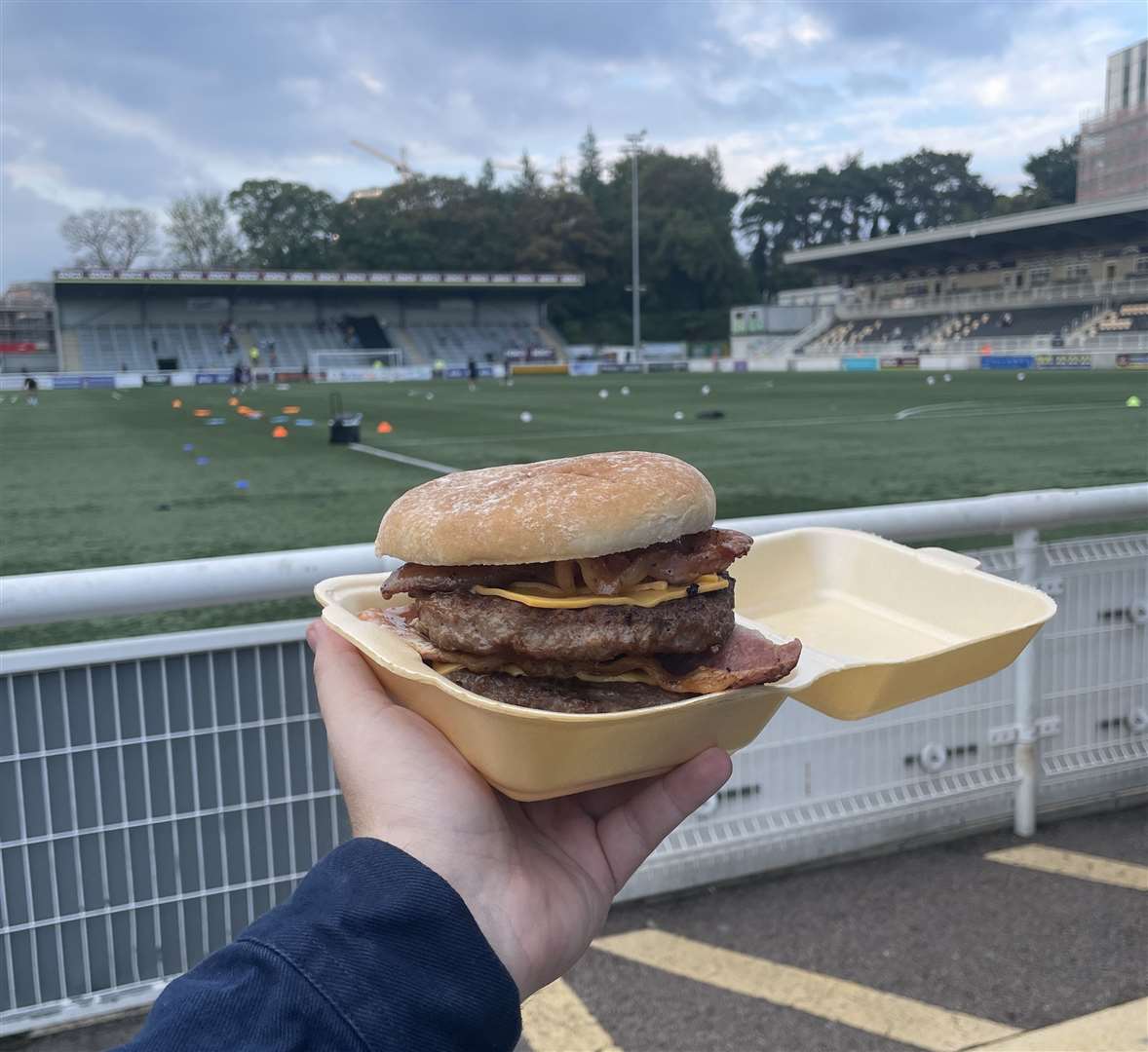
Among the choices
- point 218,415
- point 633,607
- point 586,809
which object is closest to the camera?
point 633,607

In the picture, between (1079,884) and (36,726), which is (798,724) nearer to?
(1079,884)

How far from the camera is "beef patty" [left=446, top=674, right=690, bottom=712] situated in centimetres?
120

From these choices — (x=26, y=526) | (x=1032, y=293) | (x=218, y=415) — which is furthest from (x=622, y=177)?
(x=26, y=526)

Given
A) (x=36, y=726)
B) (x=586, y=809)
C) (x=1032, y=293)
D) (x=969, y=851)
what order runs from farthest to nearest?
A: 1. (x=1032, y=293)
2. (x=969, y=851)
3. (x=36, y=726)
4. (x=586, y=809)

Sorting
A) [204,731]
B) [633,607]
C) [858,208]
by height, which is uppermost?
[858,208]

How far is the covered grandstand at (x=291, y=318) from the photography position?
6319cm

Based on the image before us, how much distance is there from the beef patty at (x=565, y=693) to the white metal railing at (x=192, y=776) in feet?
4.22

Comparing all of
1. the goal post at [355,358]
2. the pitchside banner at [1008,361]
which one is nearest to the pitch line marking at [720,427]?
the pitchside banner at [1008,361]

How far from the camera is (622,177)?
94750mm

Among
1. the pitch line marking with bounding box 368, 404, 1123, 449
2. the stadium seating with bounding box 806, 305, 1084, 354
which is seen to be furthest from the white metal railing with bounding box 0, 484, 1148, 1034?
the stadium seating with bounding box 806, 305, 1084, 354

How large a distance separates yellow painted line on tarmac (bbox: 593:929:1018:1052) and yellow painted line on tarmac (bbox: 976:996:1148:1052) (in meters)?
0.05

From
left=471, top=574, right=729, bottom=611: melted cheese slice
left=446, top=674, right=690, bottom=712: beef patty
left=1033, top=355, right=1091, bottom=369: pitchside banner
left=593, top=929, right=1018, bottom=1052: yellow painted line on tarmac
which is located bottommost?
left=593, top=929, right=1018, bottom=1052: yellow painted line on tarmac

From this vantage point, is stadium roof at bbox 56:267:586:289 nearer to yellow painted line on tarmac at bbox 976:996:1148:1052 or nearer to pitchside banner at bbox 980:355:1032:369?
pitchside banner at bbox 980:355:1032:369

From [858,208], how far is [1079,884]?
9899cm
